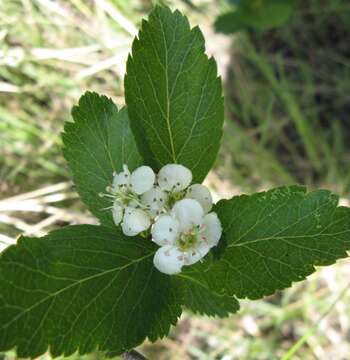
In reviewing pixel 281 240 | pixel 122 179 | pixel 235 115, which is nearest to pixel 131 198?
pixel 122 179

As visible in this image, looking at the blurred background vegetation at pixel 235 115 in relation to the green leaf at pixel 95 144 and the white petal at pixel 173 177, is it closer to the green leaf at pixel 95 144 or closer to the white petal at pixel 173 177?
the green leaf at pixel 95 144

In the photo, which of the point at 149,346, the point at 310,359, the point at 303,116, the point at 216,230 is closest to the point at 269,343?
the point at 310,359

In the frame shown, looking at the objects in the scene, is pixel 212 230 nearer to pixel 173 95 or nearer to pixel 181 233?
pixel 181 233

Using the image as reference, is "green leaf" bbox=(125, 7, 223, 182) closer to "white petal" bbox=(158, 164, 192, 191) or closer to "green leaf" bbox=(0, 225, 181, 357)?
"white petal" bbox=(158, 164, 192, 191)

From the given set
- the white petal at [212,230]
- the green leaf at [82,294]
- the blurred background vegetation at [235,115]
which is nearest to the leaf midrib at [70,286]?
the green leaf at [82,294]

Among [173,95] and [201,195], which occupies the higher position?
[173,95]

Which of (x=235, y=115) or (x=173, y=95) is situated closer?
(x=173, y=95)

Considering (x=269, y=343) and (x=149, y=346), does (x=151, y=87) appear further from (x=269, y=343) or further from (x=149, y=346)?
(x=269, y=343)
